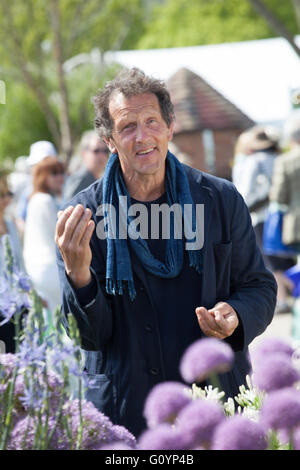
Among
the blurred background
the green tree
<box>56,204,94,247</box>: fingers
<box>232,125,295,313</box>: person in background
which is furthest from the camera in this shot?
the green tree

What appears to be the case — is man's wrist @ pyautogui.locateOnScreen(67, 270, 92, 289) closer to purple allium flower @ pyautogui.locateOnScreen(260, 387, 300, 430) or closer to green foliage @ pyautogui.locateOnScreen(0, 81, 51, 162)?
purple allium flower @ pyautogui.locateOnScreen(260, 387, 300, 430)

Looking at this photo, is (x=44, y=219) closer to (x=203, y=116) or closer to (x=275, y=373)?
(x=275, y=373)

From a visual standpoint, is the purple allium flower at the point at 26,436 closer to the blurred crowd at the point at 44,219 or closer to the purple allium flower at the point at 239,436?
the purple allium flower at the point at 239,436

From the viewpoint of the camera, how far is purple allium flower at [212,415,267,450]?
3.93 ft

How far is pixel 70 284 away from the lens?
8.21ft

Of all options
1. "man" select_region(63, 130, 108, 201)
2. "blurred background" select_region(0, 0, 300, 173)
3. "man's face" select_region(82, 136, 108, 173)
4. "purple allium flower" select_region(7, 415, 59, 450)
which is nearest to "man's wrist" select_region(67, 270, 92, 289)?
"blurred background" select_region(0, 0, 300, 173)

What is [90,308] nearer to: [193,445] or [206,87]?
[193,445]

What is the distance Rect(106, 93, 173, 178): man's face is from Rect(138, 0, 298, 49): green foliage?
50.0 metres

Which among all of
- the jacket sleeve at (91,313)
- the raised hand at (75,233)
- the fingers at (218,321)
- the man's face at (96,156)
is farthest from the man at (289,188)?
the raised hand at (75,233)

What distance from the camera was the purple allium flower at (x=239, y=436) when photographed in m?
1.20

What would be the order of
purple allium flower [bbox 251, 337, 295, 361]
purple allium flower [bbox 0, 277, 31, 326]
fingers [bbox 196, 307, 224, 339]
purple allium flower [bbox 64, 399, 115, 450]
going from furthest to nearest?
fingers [bbox 196, 307, 224, 339]
purple allium flower [bbox 0, 277, 31, 326]
purple allium flower [bbox 64, 399, 115, 450]
purple allium flower [bbox 251, 337, 295, 361]

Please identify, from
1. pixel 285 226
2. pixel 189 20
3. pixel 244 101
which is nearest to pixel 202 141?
pixel 244 101

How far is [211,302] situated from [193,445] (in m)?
1.50

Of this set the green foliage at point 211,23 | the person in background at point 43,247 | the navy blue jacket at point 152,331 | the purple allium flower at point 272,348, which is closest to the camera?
the purple allium flower at point 272,348
